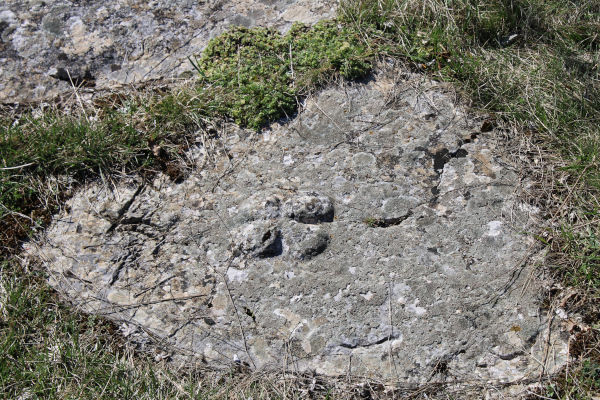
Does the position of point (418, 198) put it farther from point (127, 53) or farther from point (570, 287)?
point (127, 53)

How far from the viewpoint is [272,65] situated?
3244 millimetres

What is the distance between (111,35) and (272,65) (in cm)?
148

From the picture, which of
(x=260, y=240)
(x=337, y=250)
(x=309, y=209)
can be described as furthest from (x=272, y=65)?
(x=337, y=250)

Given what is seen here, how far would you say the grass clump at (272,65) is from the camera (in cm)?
307

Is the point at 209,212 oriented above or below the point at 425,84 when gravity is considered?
below

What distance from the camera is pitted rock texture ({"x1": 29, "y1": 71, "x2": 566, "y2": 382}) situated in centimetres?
233

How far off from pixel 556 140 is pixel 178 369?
2810 mm

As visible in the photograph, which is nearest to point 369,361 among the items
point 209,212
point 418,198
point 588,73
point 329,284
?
point 329,284

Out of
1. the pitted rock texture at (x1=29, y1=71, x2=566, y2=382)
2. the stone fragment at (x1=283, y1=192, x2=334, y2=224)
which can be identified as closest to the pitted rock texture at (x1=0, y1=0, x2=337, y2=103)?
the pitted rock texture at (x1=29, y1=71, x2=566, y2=382)

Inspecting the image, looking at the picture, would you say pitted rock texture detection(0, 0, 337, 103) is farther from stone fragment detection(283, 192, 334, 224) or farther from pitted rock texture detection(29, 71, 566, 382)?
stone fragment detection(283, 192, 334, 224)

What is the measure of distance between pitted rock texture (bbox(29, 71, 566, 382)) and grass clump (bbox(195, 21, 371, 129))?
16cm

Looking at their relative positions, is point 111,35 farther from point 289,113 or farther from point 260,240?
point 260,240

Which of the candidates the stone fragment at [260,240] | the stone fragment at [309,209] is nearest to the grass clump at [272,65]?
the stone fragment at [309,209]

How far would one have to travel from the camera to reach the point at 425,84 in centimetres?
318
